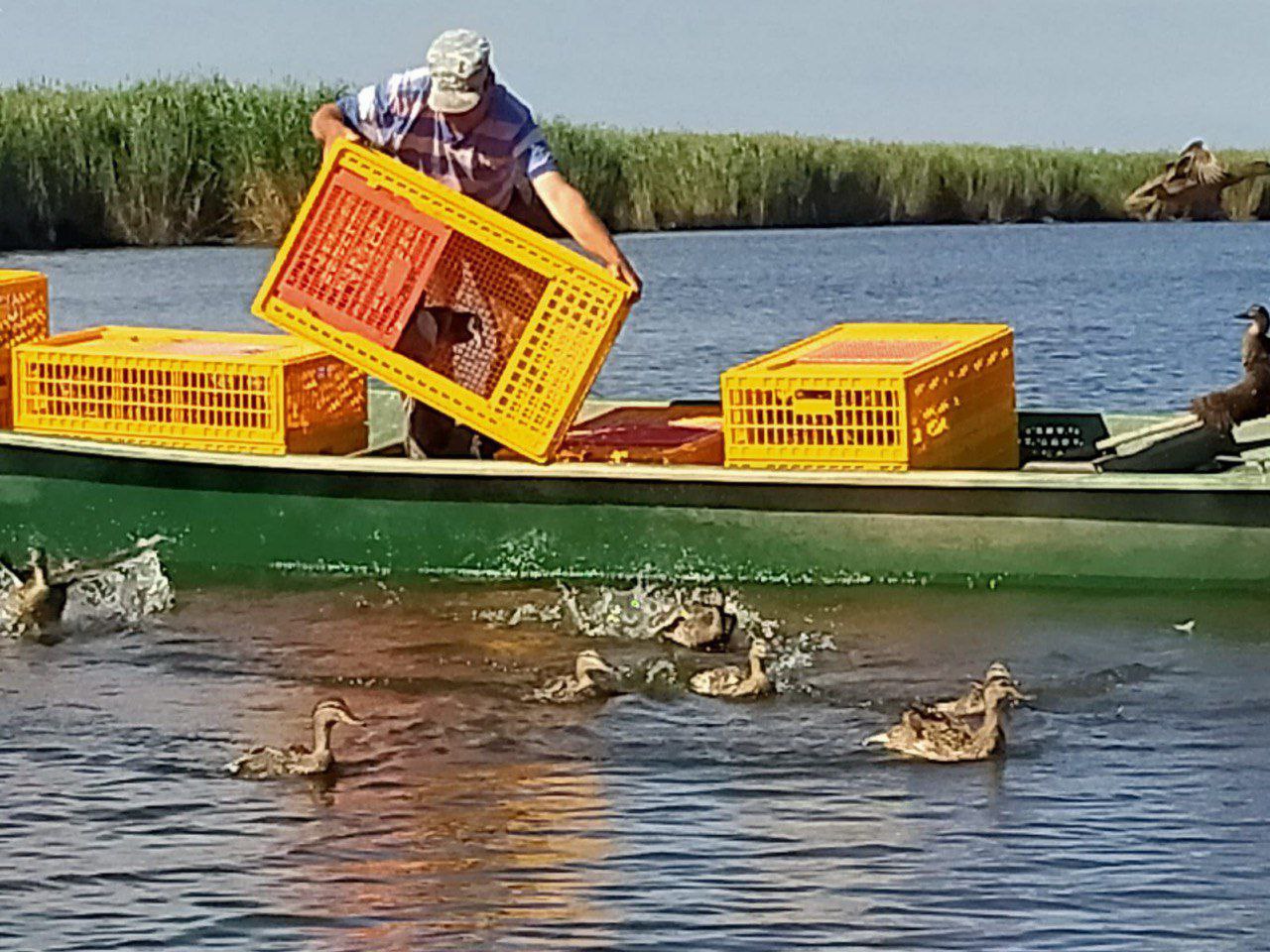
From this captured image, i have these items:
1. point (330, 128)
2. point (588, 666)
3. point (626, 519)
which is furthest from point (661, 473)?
point (330, 128)

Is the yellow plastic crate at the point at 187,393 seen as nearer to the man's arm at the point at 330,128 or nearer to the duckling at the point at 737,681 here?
the man's arm at the point at 330,128

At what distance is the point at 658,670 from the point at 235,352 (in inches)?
117

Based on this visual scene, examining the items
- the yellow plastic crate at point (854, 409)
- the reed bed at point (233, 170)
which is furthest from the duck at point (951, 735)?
the reed bed at point (233, 170)

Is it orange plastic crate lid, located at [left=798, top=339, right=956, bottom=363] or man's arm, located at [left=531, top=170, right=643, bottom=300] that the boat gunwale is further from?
man's arm, located at [left=531, top=170, right=643, bottom=300]

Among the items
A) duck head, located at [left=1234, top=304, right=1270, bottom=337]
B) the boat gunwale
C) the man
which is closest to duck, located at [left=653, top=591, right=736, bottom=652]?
Answer: the boat gunwale

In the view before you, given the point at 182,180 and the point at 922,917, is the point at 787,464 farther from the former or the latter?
the point at 182,180

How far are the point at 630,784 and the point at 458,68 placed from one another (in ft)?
12.4

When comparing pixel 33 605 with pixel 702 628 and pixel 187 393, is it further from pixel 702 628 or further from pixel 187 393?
pixel 702 628

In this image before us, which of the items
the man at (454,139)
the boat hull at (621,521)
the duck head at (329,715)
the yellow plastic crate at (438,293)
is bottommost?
the duck head at (329,715)

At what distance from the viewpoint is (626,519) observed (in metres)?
12.0

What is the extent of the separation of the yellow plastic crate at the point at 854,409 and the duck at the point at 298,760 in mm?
2951

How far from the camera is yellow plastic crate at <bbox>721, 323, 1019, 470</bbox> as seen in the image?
1161cm

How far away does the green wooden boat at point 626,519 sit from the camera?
37.6 ft

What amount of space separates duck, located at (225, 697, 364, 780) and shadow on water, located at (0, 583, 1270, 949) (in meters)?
0.08
